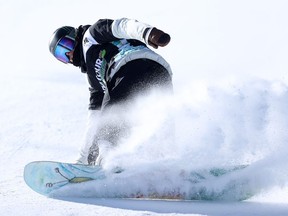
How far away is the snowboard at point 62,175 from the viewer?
136 inches

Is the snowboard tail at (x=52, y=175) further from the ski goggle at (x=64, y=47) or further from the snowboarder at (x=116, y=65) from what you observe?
the ski goggle at (x=64, y=47)

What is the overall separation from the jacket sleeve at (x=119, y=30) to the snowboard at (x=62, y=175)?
35.2 inches

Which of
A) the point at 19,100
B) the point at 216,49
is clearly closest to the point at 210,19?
the point at 216,49

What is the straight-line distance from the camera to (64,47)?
179 inches

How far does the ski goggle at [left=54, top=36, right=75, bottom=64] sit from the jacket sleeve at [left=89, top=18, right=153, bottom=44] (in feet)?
0.97

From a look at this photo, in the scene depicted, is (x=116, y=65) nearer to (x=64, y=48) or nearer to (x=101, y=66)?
(x=101, y=66)

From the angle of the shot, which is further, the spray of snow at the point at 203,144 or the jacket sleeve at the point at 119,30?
the jacket sleeve at the point at 119,30

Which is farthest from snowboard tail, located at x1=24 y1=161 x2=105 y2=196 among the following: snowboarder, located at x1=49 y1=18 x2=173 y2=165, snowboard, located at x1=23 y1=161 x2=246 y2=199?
snowboarder, located at x1=49 y1=18 x2=173 y2=165

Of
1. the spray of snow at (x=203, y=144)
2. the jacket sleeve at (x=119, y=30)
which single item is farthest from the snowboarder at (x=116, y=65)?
the spray of snow at (x=203, y=144)

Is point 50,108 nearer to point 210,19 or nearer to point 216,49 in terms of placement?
point 216,49

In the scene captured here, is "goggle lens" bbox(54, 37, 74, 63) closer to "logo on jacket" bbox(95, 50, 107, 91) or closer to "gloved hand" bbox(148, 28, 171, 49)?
"logo on jacket" bbox(95, 50, 107, 91)

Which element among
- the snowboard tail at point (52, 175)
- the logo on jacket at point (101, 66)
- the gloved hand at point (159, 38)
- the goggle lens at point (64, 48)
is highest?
the goggle lens at point (64, 48)

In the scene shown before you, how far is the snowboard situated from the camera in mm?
3451

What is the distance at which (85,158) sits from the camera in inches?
174
